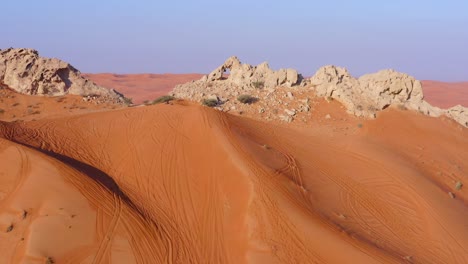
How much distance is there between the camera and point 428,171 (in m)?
11.8

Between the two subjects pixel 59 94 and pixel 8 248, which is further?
pixel 59 94

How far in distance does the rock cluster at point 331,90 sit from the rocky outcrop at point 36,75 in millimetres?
4639

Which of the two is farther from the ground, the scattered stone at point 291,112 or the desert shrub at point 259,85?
the desert shrub at point 259,85

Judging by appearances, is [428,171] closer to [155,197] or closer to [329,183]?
[329,183]

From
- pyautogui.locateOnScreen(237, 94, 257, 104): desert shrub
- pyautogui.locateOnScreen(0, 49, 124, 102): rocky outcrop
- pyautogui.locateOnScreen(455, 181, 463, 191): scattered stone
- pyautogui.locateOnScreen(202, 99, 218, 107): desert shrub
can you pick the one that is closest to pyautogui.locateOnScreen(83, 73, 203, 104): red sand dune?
pyautogui.locateOnScreen(0, 49, 124, 102): rocky outcrop

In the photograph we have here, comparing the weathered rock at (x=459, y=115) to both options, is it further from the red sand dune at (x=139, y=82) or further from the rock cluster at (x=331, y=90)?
the red sand dune at (x=139, y=82)

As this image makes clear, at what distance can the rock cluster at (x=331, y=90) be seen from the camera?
15.5 meters

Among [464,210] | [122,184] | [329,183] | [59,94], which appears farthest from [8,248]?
[59,94]

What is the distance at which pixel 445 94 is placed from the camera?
152ft

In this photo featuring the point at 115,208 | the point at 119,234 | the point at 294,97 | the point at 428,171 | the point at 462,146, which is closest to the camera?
the point at 119,234

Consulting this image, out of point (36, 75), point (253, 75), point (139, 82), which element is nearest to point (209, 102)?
point (253, 75)

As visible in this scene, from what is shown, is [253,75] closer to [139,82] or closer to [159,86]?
[159,86]

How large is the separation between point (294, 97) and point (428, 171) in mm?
6183

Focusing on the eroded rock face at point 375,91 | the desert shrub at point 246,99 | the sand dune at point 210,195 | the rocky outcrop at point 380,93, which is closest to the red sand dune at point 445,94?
the rocky outcrop at point 380,93
